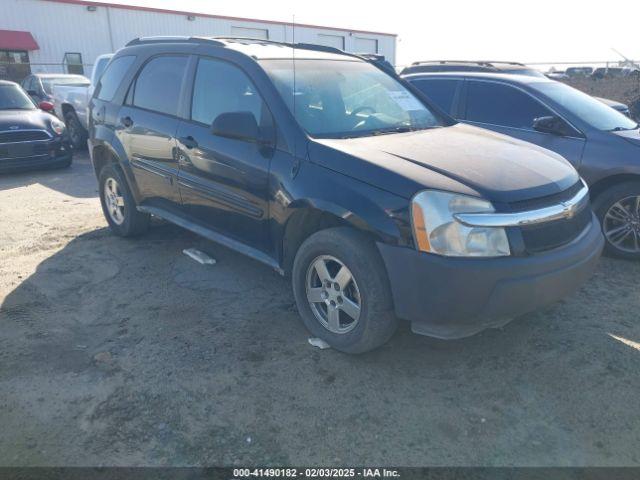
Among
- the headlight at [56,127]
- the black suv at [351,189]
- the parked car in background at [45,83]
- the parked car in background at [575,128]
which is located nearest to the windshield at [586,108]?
the parked car in background at [575,128]

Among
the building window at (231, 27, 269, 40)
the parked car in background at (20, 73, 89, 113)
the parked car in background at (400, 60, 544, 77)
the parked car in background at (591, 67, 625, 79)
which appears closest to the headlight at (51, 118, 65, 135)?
the parked car in background at (20, 73, 89, 113)

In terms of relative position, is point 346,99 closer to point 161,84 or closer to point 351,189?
point 351,189

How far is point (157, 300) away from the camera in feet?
13.4

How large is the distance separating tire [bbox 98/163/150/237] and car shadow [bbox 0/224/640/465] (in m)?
1.11

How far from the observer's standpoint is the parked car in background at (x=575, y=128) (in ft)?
15.7

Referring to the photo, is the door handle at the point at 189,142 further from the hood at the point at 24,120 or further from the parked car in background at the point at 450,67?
the hood at the point at 24,120

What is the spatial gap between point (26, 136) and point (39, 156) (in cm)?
38

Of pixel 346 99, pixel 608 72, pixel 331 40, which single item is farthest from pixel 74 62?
pixel 608 72

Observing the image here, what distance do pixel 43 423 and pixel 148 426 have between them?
56cm

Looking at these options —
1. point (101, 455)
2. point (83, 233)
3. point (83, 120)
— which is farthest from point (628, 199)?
point (83, 120)

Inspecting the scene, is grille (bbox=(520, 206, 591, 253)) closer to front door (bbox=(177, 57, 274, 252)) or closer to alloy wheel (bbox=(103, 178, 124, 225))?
front door (bbox=(177, 57, 274, 252))

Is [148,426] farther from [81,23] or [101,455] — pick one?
[81,23]

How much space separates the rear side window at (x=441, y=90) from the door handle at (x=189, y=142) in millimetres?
3218

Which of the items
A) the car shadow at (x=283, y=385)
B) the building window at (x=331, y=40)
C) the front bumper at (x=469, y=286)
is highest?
the building window at (x=331, y=40)
